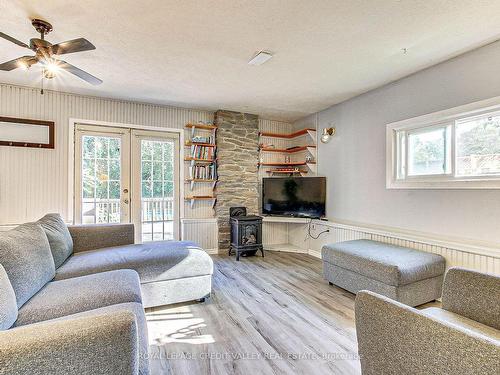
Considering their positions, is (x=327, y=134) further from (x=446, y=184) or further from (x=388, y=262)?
(x=388, y=262)

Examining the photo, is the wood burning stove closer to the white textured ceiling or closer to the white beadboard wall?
the white textured ceiling

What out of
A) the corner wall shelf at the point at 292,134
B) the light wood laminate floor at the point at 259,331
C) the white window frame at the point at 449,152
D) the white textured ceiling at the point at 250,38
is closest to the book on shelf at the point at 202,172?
the corner wall shelf at the point at 292,134

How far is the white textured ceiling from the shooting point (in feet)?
6.47

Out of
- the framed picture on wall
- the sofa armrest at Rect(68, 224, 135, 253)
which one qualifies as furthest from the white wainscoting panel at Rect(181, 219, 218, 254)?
the framed picture on wall

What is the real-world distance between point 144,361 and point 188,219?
11.3 ft

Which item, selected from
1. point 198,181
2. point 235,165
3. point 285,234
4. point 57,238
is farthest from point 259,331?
point 285,234

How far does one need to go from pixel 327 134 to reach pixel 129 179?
11.2 feet

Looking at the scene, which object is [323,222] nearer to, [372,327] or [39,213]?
[372,327]

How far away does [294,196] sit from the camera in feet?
15.6

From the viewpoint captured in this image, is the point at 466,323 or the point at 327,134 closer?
the point at 466,323

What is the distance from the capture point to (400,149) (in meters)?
3.40

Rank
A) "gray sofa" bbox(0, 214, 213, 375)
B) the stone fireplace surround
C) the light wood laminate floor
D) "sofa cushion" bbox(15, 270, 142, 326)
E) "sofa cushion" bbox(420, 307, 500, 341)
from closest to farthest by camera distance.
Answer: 1. "gray sofa" bbox(0, 214, 213, 375)
2. "sofa cushion" bbox(420, 307, 500, 341)
3. "sofa cushion" bbox(15, 270, 142, 326)
4. the light wood laminate floor
5. the stone fireplace surround

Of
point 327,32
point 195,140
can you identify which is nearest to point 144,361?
point 327,32

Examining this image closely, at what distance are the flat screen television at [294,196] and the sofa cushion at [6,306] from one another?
13.0ft
